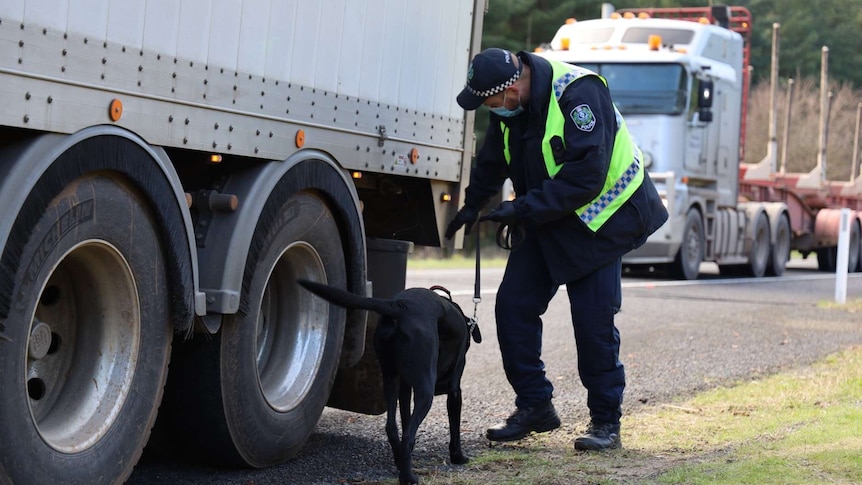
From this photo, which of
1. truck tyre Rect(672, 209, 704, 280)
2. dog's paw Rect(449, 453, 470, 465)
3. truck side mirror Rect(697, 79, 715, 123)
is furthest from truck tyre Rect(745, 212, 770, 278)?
dog's paw Rect(449, 453, 470, 465)

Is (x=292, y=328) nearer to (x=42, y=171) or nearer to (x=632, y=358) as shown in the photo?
(x=42, y=171)

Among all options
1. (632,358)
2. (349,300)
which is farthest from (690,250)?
(349,300)

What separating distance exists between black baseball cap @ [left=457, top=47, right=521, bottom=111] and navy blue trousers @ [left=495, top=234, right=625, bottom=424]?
0.79 metres

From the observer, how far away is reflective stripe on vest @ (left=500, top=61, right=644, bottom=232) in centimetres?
544

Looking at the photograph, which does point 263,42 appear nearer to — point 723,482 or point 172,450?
point 172,450

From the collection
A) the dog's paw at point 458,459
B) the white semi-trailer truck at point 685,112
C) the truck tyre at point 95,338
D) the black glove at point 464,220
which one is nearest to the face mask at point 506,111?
the black glove at point 464,220

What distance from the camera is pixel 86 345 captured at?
3986 mm

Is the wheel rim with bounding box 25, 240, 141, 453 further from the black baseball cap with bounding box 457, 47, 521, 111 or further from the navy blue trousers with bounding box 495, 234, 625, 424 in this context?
the navy blue trousers with bounding box 495, 234, 625, 424

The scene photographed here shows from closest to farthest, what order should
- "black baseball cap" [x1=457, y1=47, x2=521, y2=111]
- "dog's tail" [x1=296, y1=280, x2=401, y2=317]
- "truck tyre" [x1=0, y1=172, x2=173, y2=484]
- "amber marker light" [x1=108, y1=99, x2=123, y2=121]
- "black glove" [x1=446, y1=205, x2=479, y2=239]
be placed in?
"truck tyre" [x1=0, y1=172, x2=173, y2=484]
"amber marker light" [x1=108, y1=99, x2=123, y2=121]
"dog's tail" [x1=296, y1=280, x2=401, y2=317]
"black baseball cap" [x1=457, y1=47, x2=521, y2=111]
"black glove" [x1=446, y1=205, x2=479, y2=239]

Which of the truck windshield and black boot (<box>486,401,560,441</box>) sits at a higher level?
the truck windshield

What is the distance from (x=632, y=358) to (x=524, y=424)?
3329 millimetres

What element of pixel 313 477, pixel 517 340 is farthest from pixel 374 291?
pixel 313 477

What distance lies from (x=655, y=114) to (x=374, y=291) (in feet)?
39.9

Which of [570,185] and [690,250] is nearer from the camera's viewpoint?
[570,185]
